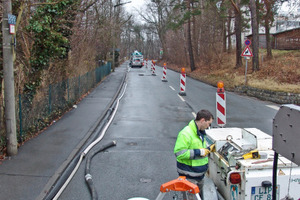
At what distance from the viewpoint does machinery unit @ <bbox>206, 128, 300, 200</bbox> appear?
4.55 m

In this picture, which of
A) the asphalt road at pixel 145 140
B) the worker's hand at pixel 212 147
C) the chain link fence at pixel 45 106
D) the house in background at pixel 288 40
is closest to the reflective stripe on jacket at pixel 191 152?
the worker's hand at pixel 212 147

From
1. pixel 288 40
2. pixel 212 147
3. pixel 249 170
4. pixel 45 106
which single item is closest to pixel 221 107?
pixel 212 147

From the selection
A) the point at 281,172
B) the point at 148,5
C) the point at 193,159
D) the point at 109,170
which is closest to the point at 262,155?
the point at 281,172

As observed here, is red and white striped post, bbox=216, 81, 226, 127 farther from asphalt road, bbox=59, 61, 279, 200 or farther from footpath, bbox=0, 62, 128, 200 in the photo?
footpath, bbox=0, 62, 128, 200

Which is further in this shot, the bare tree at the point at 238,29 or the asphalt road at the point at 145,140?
the bare tree at the point at 238,29

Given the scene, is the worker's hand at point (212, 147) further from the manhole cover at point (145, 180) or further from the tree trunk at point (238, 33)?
the tree trunk at point (238, 33)

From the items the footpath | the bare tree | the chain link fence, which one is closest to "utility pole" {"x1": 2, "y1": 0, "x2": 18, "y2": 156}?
the footpath

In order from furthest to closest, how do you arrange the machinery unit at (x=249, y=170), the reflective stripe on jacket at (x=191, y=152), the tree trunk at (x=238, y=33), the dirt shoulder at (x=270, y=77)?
the tree trunk at (x=238, y=33), the dirt shoulder at (x=270, y=77), the reflective stripe on jacket at (x=191, y=152), the machinery unit at (x=249, y=170)

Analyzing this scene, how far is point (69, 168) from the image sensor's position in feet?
25.2

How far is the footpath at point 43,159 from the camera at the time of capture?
20.8 ft

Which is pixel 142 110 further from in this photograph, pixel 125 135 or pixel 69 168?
pixel 69 168

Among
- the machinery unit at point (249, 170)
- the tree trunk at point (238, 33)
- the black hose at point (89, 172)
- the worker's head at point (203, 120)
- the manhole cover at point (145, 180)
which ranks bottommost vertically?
the manhole cover at point (145, 180)

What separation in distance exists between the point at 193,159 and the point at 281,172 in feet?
4.01

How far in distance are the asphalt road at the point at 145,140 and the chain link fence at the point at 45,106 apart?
2.25m
